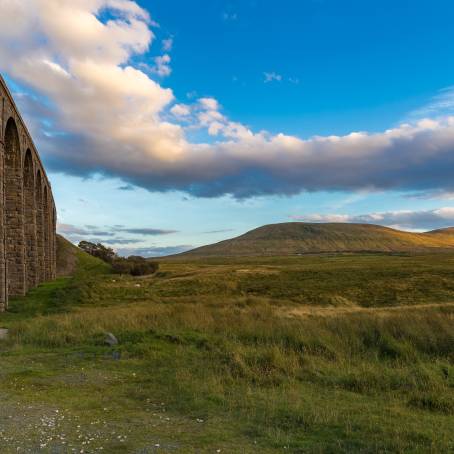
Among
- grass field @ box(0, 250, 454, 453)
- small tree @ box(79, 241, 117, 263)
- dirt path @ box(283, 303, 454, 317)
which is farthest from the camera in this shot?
small tree @ box(79, 241, 117, 263)

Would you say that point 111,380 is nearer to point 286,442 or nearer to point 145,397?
point 145,397

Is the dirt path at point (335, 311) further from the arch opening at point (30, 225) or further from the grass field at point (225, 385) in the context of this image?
the arch opening at point (30, 225)

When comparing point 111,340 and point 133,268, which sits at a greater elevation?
point 133,268

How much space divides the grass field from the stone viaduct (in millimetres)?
9644

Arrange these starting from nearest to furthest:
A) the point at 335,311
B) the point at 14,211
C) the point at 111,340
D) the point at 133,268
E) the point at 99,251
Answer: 1. the point at 111,340
2. the point at 335,311
3. the point at 14,211
4. the point at 133,268
5. the point at 99,251

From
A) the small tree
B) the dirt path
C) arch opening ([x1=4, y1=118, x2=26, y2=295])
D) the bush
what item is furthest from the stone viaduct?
the small tree

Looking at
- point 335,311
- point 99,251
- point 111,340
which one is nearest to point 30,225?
point 335,311

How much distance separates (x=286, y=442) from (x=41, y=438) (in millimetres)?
3162

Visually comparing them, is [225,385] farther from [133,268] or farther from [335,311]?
[133,268]

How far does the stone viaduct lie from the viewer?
71.5 ft

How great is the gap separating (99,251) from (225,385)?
214 feet

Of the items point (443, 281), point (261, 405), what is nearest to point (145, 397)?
point (261, 405)

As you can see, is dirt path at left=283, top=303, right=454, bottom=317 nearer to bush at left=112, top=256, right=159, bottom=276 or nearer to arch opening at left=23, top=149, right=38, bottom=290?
arch opening at left=23, top=149, right=38, bottom=290

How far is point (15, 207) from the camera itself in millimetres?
27078
